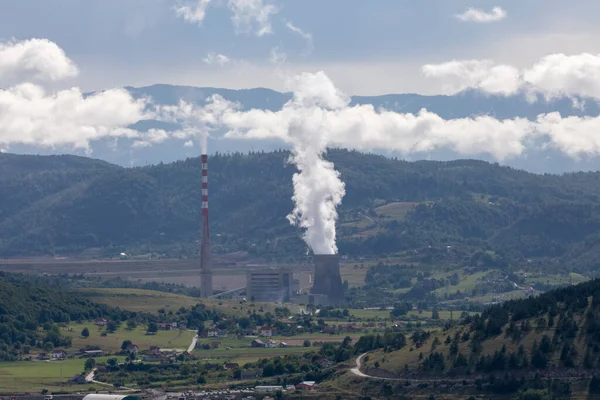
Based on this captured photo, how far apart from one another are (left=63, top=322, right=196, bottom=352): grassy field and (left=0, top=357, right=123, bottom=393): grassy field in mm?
11027

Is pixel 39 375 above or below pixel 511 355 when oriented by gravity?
below

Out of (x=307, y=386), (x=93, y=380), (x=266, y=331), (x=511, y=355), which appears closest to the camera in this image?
(x=511, y=355)

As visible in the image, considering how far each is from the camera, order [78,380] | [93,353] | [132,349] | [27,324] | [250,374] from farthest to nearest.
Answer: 1. [27,324]
2. [132,349]
3. [93,353]
4. [78,380]
5. [250,374]

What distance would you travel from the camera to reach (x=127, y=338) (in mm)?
185875

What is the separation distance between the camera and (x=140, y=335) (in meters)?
190

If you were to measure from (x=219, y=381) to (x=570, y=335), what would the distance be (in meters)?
36.2

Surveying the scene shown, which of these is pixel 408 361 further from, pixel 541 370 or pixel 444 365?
pixel 541 370

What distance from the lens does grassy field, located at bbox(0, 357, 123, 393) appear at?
144 metres

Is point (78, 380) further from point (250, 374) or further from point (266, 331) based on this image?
point (266, 331)

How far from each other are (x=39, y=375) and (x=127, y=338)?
32918 millimetres

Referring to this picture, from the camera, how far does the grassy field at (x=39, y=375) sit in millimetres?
143875

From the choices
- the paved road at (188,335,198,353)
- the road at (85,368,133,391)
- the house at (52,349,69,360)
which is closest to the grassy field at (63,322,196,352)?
the paved road at (188,335,198,353)

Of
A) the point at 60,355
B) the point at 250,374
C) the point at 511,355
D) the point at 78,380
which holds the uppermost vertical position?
the point at 511,355

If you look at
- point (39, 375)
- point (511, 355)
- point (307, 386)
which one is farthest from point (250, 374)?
point (511, 355)
